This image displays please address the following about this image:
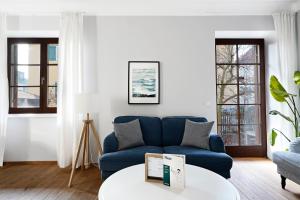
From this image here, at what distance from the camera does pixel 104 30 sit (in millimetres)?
3592

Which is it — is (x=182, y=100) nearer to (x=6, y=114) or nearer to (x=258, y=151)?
A: (x=258, y=151)

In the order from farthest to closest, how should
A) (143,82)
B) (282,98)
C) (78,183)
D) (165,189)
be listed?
(143,82) → (282,98) → (78,183) → (165,189)

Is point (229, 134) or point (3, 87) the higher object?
point (3, 87)

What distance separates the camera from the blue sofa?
8.18 feet

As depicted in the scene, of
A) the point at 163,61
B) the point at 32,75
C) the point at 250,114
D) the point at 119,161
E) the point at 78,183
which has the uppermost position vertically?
the point at 163,61

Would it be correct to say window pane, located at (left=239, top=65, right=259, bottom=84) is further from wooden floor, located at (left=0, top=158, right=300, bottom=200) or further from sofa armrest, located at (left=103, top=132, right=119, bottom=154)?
sofa armrest, located at (left=103, top=132, right=119, bottom=154)

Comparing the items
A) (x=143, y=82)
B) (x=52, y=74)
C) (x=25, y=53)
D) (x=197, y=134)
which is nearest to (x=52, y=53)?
(x=52, y=74)

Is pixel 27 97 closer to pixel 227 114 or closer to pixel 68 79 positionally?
pixel 68 79

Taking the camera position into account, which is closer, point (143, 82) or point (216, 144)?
point (216, 144)

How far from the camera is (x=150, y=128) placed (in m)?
3.20

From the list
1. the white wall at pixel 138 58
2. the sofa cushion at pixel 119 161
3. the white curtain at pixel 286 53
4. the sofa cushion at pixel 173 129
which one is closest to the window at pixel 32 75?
the white wall at pixel 138 58

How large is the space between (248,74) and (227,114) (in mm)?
924

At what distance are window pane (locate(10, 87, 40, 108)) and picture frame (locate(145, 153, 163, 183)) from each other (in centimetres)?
317

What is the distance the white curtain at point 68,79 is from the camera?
3.37m
